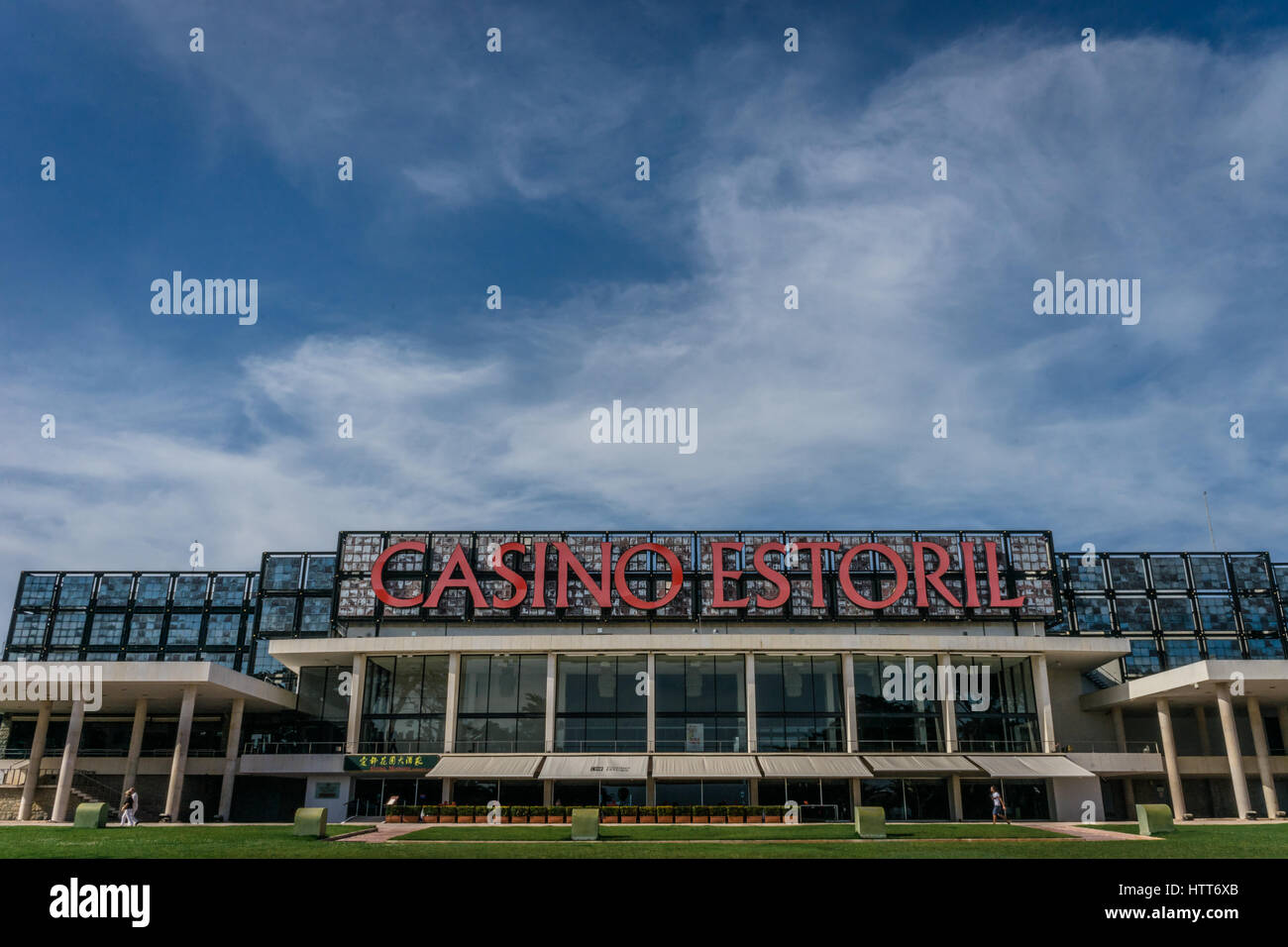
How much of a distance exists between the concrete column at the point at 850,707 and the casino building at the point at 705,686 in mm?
128

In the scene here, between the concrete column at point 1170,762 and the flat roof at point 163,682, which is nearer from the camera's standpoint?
the flat roof at point 163,682

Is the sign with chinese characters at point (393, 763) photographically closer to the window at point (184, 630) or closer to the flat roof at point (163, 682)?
the flat roof at point (163, 682)

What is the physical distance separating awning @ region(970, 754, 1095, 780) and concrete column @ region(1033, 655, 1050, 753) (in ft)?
3.45

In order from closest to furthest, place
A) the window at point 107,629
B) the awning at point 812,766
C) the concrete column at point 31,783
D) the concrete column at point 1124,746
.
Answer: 1. the concrete column at point 31,783
2. the awning at point 812,766
3. the concrete column at point 1124,746
4. the window at point 107,629

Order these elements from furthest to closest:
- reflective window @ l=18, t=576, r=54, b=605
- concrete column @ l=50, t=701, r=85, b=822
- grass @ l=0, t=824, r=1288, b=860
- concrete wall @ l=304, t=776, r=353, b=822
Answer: reflective window @ l=18, t=576, r=54, b=605 → concrete wall @ l=304, t=776, r=353, b=822 → concrete column @ l=50, t=701, r=85, b=822 → grass @ l=0, t=824, r=1288, b=860

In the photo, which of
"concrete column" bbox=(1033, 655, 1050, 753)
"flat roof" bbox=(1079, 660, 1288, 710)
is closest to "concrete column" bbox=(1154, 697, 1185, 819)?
"flat roof" bbox=(1079, 660, 1288, 710)

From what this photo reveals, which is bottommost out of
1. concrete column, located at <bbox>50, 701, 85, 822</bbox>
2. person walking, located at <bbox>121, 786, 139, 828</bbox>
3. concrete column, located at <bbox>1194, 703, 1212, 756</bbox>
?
person walking, located at <bbox>121, 786, 139, 828</bbox>

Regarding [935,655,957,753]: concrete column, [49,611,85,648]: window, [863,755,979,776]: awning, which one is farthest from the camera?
[49,611,85,648]: window

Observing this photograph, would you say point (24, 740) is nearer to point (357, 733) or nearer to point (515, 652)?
point (357, 733)

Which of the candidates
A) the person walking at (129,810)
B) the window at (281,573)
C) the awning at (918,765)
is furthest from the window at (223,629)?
the awning at (918,765)

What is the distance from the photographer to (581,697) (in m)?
56.2

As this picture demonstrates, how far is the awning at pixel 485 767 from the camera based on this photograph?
50594 mm

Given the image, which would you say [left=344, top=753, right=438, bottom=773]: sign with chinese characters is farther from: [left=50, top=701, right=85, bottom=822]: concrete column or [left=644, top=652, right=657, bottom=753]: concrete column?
[left=50, top=701, right=85, bottom=822]: concrete column

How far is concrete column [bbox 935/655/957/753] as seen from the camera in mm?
54250
